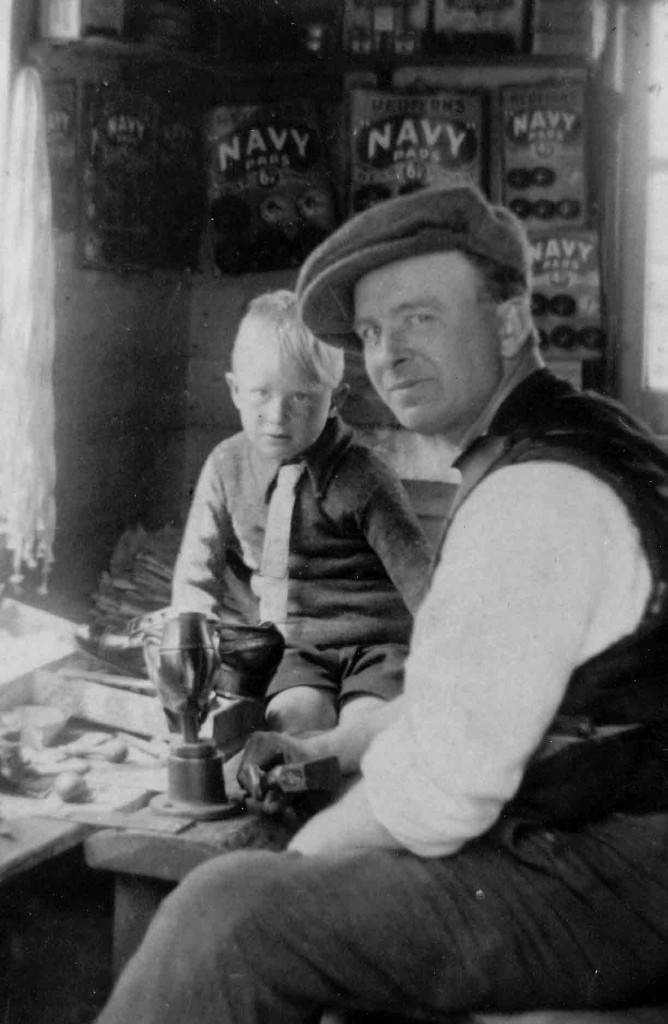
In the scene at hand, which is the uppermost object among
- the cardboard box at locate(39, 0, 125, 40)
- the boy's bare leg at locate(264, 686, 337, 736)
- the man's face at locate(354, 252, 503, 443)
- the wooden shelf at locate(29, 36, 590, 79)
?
the cardboard box at locate(39, 0, 125, 40)

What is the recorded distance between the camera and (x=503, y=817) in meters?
1.40

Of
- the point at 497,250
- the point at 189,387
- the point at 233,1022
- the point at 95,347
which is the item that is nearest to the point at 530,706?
the point at 233,1022

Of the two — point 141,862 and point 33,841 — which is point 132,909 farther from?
point 33,841

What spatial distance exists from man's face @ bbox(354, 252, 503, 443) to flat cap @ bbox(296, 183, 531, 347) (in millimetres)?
29

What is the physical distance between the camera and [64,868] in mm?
1945

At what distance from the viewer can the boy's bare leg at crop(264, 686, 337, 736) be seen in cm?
251

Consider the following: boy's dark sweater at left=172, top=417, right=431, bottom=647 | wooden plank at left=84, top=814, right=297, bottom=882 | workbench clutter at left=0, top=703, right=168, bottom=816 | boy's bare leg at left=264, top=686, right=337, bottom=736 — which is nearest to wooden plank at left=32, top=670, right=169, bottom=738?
workbench clutter at left=0, top=703, right=168, bottom=816

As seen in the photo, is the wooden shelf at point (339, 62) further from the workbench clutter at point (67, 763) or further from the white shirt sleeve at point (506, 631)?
the white shirt sleeve at point (506, 631)

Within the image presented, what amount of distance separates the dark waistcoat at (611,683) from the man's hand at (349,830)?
0.56 feet

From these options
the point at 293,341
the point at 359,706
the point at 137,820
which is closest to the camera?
the point at 137,820

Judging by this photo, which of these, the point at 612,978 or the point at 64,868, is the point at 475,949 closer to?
the point at 612,978

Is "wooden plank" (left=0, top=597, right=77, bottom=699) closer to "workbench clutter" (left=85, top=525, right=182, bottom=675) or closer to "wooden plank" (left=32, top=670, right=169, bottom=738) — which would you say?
"wooden plank" (left=32, top=670, right=169, bottom=738)

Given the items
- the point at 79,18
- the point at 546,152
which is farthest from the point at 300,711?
the point at 546,152

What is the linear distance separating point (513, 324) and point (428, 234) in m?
0.18
